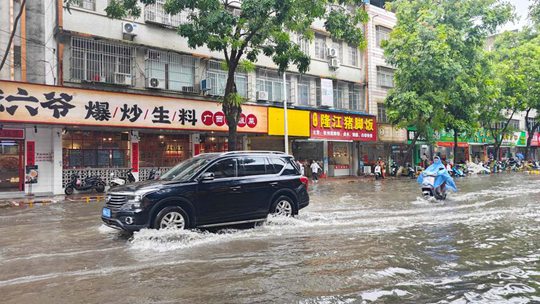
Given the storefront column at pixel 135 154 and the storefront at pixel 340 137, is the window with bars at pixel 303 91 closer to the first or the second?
the storefront at pixel 340 137

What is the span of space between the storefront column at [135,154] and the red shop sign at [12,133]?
484 centimetres

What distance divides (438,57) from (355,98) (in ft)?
24.5

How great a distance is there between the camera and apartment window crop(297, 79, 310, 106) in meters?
28.0

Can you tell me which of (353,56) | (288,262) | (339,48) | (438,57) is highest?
(339,48)

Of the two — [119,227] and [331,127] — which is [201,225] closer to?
[119,227]

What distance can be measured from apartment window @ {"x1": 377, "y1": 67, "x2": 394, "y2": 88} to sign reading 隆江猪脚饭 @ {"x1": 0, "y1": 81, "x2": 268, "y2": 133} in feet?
45.2

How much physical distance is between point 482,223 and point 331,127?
59.9 ft

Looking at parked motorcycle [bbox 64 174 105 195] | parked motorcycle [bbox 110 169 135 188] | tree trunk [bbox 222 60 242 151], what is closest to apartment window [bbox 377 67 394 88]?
tree trunk [bbox 222 60 242 151]

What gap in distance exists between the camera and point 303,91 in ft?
92.7

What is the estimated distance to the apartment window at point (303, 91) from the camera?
91.8 feet

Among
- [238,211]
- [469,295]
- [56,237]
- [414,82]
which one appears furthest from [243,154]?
[414,82]

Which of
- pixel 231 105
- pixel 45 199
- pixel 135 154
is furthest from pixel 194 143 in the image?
pixel 231 105

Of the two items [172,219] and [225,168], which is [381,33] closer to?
[225,168]

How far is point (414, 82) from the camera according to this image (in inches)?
1094
